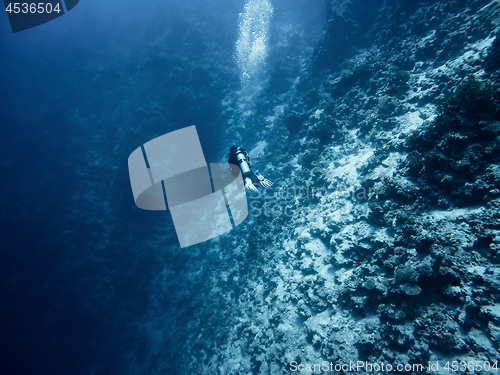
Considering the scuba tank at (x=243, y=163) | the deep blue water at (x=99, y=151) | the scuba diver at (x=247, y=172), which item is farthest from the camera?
Result: the deep blue water at (x=99, y=151)

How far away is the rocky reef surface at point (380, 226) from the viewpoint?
5.24 meters

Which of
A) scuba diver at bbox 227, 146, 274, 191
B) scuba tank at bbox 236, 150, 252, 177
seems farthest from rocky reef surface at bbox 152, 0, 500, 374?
scuba tank at bbox 236, 150, 252, 177

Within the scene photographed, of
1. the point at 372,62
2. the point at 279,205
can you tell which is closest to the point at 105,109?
the point at 279,205

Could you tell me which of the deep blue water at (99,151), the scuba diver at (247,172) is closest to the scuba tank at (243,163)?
the scuba diver at (247,172)

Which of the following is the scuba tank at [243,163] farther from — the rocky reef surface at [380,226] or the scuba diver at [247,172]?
the rocky reef surface at [380,226]

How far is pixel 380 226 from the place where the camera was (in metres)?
7.61

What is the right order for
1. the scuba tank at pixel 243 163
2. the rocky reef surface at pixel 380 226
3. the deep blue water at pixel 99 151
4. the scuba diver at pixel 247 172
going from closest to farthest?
the rocky reef surface at pixel 380 226
the scuba diver at pixel 247 172
the scuba tank at pixel 243 163
the deep blue water at pixel 99 151

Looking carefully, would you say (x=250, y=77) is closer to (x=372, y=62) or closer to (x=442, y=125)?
(x=372, y=62)

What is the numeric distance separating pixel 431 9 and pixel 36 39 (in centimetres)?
3262

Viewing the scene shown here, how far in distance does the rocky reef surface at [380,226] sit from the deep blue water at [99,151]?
283cm

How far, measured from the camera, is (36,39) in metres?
21.5

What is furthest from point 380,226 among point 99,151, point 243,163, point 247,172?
point 99,151

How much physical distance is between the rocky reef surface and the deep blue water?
9.29ft

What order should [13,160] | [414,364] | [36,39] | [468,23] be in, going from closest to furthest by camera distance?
1. [414,364]
2. [468,23]
3. [13,160]
4. [36,39]
